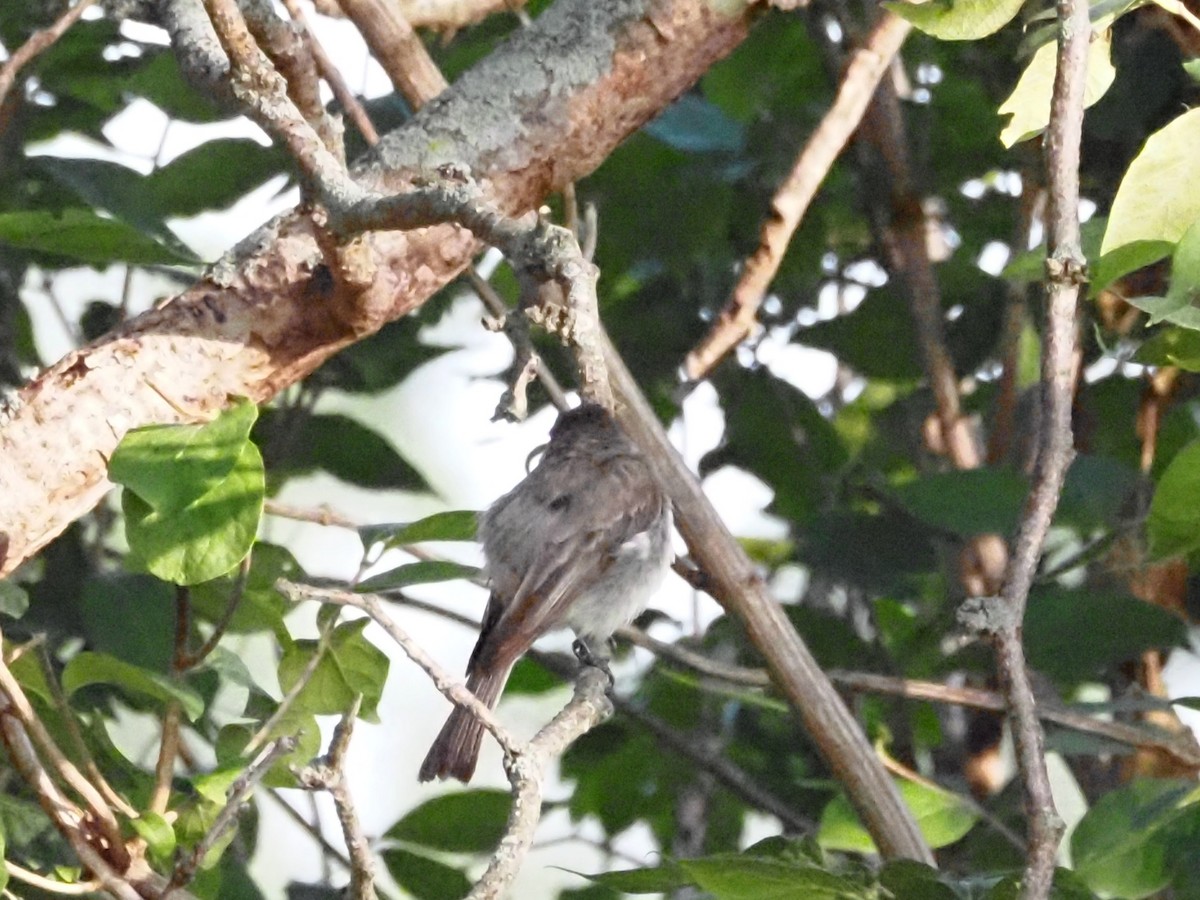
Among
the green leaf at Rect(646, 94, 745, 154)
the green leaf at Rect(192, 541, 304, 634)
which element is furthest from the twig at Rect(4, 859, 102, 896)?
the green leaf at Rect(646, 94, 745, 154)

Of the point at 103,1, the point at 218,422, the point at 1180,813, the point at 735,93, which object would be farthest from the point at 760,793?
the point at 103,1

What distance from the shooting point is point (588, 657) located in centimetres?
315

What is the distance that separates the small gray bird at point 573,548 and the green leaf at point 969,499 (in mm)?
520

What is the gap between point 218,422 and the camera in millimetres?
1953

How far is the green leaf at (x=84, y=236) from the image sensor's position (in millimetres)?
2281

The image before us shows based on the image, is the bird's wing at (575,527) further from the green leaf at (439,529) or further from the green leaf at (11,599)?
the green leaf at (11,599)

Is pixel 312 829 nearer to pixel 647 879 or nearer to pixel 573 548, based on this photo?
pixel 573 548

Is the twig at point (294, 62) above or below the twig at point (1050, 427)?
above

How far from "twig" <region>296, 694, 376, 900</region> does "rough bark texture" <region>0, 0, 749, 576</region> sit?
643mm

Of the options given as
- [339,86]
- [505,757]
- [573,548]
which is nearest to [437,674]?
[505,757]

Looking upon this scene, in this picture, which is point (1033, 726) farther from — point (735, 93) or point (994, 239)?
point (994, 239)

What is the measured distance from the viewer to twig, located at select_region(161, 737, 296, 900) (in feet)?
5.97

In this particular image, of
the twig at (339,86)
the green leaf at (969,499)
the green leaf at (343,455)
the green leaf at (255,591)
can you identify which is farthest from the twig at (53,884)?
the green leaf at (969,499)

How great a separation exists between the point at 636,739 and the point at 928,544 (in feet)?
2.44
